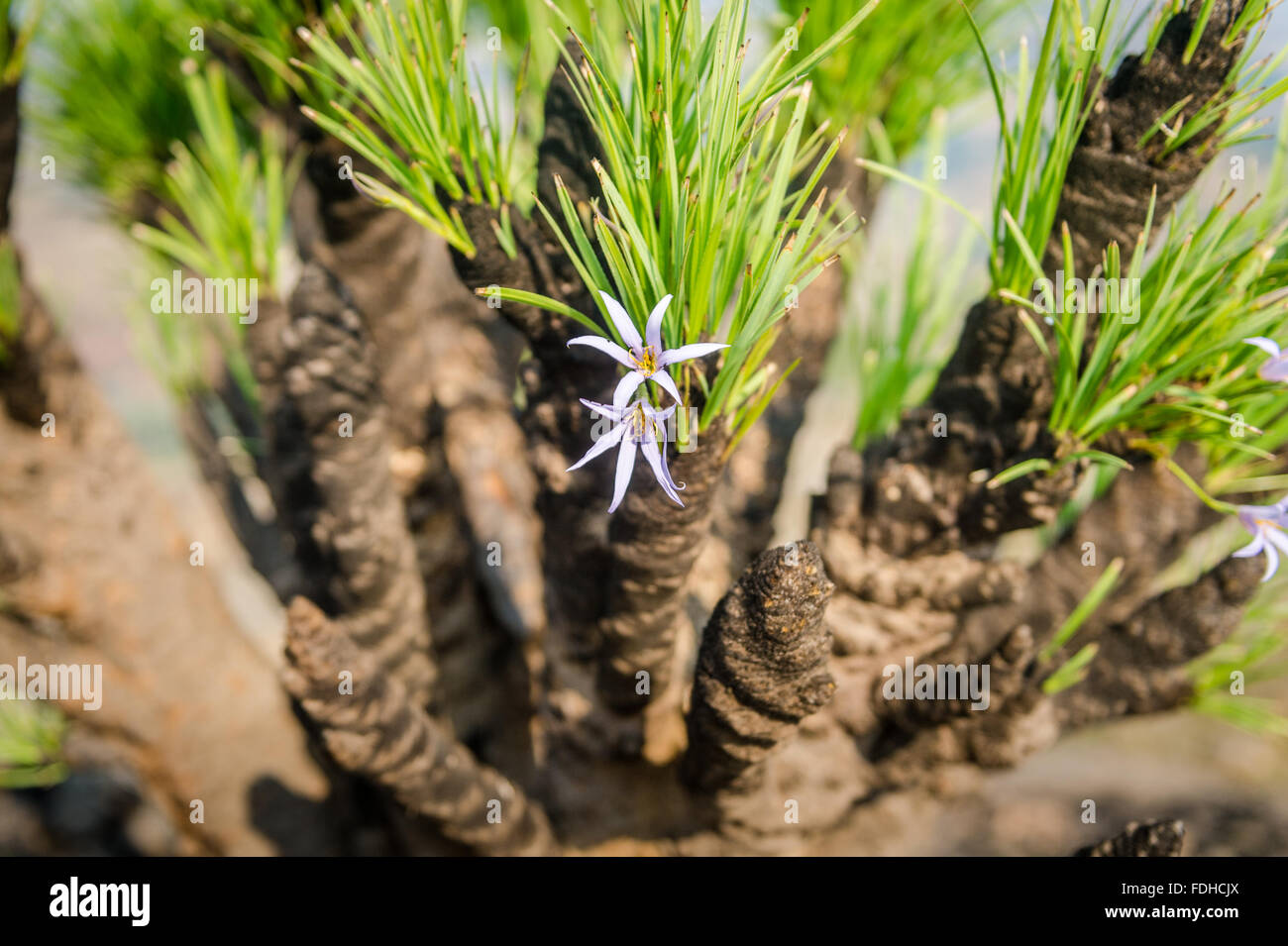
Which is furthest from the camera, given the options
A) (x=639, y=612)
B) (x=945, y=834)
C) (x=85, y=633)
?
(x=945, y=834)

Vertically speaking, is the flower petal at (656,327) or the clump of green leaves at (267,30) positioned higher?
the clump of green leaves at (267,30)

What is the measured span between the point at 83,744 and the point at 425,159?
95cm

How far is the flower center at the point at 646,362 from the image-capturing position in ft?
1.44

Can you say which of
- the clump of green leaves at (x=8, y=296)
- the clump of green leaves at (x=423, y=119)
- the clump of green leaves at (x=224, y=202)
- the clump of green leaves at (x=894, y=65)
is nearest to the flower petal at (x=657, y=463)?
the clump of green leaves at (x=423, y=119)

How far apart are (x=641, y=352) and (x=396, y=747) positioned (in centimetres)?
48

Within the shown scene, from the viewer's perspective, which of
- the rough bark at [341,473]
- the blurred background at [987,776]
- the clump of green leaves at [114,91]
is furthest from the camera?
the clump of green leaves at [114,91]

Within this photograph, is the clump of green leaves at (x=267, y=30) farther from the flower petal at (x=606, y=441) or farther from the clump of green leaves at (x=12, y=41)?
the flower petal at (x=606, y=441)

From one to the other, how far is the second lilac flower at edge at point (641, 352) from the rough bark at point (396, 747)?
36 cm

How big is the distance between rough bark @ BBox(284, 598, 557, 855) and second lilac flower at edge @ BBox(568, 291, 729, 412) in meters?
0.36

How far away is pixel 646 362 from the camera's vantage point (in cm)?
45

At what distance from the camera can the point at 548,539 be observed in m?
0.76

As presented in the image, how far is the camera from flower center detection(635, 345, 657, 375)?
1.44 ft

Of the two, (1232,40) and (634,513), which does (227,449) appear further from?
(1232,40)

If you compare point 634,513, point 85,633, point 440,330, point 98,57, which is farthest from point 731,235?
point 98,57
